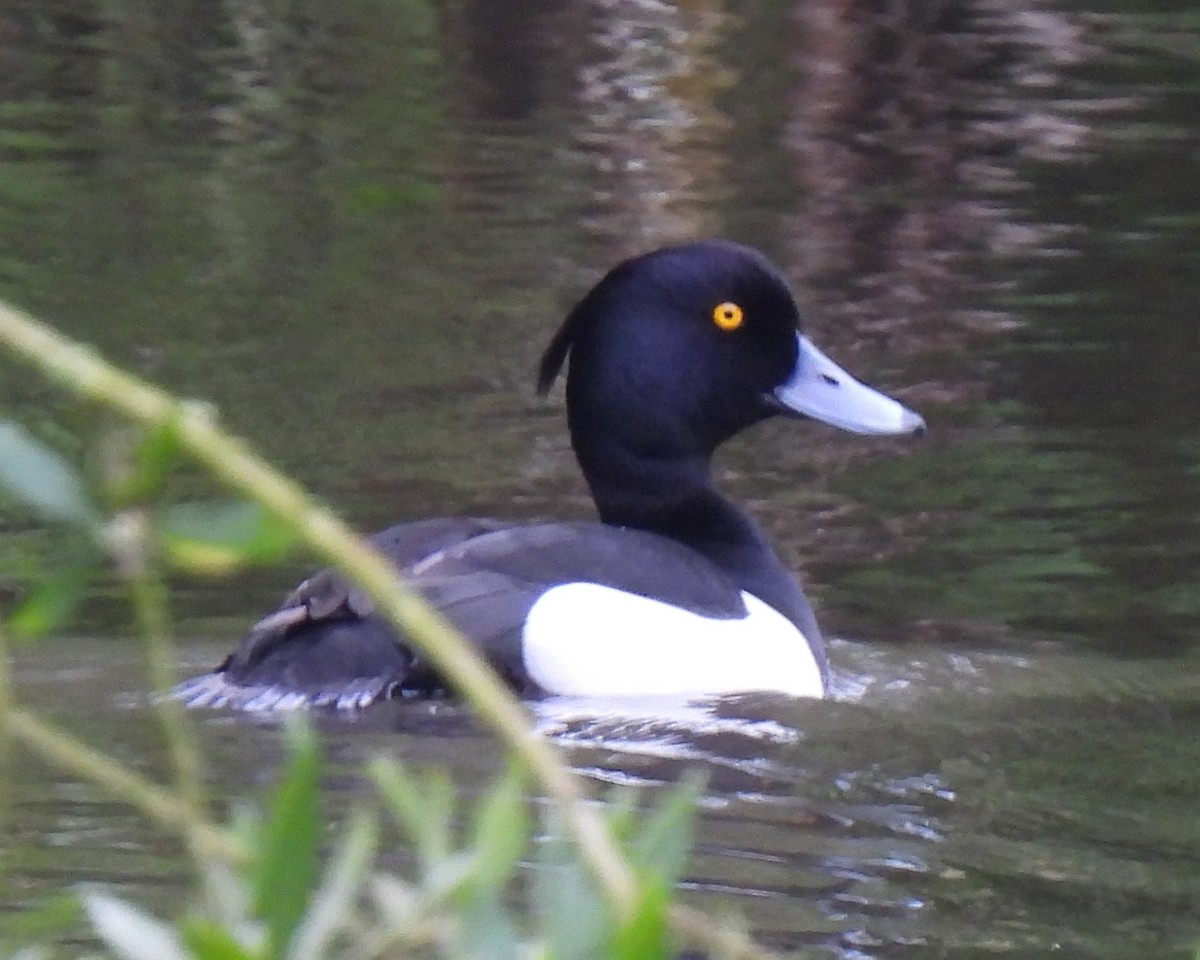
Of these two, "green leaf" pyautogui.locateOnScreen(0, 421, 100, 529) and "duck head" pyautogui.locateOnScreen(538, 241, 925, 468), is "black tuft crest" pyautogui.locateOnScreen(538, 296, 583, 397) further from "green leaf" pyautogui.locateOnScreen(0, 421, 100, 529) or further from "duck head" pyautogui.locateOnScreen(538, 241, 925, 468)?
"green leaf" pyautogui.locateOnScreen(0, 421, 100, 529)

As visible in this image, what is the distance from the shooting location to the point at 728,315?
6133 mm

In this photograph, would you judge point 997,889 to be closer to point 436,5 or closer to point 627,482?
point 627,482

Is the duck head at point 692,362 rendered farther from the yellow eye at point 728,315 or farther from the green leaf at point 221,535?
the green leaf at point 221,535

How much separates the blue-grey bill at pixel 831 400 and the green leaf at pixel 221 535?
213 inches

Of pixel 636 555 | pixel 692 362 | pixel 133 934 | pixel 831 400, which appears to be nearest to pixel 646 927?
pixel 133 934

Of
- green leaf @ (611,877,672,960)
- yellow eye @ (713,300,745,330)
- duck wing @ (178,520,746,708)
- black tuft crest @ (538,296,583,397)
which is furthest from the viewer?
yellow eye @ (713,300,745,330)

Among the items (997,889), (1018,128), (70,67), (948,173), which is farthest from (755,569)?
(70,67)

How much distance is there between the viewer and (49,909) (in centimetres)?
93

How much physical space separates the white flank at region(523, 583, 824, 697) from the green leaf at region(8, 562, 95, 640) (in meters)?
4.35

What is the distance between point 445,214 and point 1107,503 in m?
5.86

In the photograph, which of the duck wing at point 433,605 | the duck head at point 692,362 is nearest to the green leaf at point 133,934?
the duck wing at point 433,605

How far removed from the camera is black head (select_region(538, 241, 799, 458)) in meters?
6.02

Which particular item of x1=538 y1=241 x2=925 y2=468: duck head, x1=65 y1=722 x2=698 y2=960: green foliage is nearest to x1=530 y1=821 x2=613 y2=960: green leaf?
x1=65 y1=722 x2=698 y2=960: green foliage

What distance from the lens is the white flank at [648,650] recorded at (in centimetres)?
528
